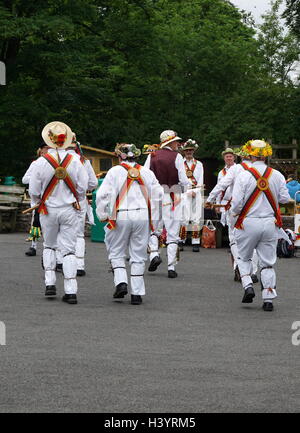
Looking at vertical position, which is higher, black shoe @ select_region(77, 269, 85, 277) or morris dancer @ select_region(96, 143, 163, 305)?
morris dancer @ select_region(96, 143, 163, 305)

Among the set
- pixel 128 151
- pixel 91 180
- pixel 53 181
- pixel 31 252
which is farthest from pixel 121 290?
pixel 31 252

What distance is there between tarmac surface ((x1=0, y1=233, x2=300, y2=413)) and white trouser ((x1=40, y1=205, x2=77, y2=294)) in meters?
0.29

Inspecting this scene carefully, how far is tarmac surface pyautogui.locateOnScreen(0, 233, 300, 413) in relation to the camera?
23.4 feet

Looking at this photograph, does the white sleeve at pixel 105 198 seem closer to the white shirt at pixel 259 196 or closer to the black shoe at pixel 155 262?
the white shirt at pixel 259 196

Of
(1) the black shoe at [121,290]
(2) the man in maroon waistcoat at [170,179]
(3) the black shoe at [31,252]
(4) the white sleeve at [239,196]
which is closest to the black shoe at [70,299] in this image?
(1) the black shoe at [121,290]

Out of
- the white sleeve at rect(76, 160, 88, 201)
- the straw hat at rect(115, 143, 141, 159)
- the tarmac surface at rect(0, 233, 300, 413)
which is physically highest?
the straw hat at rect(115, 143, 141, 159)

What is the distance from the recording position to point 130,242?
A: 1277 cm

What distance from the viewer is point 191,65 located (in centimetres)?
3950

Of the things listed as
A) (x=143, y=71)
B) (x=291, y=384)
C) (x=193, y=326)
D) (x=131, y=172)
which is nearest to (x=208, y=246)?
(x=131, y=172)

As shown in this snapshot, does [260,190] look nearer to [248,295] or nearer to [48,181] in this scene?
[248,295]

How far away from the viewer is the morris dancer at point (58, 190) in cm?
1256

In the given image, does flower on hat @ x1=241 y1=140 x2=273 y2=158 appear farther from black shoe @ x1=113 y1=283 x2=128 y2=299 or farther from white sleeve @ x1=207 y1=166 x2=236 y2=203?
white sleeve @ x1=207 y1=166 x2=236 y2=203

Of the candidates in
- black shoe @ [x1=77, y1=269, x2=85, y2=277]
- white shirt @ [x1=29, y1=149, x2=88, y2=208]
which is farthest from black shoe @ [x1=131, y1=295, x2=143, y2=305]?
black shoe @ [x1=77, y1=269, x2=85, y2=277]

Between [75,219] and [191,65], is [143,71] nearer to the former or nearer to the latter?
[191,65]
